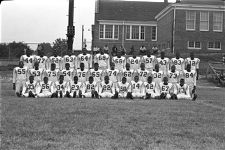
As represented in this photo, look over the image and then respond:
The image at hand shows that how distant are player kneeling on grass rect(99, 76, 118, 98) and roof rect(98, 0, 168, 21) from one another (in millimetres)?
35993

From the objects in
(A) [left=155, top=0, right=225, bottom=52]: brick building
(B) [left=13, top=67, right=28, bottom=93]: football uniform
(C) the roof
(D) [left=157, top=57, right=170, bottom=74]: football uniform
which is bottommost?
A: (B) [left=13, top=67, right=28, bottom=93]: football uniform

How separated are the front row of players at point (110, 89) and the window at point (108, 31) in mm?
34191

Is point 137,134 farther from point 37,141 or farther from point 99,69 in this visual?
point 99,69

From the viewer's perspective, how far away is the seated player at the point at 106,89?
1745 cm

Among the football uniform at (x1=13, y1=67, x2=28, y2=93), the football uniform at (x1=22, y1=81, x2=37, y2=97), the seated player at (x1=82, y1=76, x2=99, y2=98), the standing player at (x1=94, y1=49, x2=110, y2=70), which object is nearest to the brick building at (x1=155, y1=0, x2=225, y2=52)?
the standing player at (x1=94, y1=49, x2=110, y2=70)

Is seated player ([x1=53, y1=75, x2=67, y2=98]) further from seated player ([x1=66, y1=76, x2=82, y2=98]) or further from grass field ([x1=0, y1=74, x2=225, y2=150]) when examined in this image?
grass field ([x1=0, y1=74, x2=225, y2=150])

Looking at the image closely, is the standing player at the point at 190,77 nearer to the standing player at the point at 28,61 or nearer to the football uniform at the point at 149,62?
the football uniform at the point at 149,62

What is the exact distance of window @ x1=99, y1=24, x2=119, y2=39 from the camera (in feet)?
169

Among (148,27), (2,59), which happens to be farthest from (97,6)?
(2,59)

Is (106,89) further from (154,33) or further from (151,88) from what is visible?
(154,33)

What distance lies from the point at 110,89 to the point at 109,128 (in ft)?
27.7

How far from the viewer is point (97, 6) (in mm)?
54938

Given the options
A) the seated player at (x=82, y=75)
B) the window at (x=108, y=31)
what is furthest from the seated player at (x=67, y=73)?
the window at (x=108, y=31)

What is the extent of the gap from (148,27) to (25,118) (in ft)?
143
